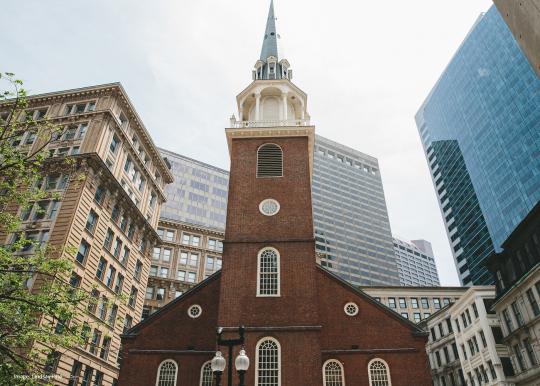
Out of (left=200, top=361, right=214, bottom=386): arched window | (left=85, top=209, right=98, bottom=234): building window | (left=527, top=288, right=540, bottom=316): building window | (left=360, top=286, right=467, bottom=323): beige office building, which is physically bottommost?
(left=200, top=361, right=214, bottom=386): arched window

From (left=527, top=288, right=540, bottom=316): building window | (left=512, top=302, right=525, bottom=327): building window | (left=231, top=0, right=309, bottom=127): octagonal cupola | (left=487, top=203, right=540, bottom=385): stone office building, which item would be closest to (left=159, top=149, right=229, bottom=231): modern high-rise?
(left=231, top=0, right=309, bottom=127): octagonal cupola

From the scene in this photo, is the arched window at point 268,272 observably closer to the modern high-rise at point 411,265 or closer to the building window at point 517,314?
the building window at point 517,314

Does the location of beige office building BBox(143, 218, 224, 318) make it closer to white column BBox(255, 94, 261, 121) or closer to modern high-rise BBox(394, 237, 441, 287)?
white column BBox(255, 94, 261, 121)

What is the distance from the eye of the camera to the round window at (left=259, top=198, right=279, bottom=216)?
2400 cm

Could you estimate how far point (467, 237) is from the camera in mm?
100250

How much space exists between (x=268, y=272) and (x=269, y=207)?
12.9ft

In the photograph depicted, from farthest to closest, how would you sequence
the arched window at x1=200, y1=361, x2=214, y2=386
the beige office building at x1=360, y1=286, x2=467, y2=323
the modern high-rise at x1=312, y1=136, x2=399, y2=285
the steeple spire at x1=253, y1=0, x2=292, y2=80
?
the modern high-rise at x1=312, y1=136, x2=399, y2=285 < the beige office building at x1=360, y1=286, x2=467, y2=323 < the steeple spire at x1=253, y1=0, x2=292, y2=80 < the arched window at x1=200, y1=361, x2=214, y2=386

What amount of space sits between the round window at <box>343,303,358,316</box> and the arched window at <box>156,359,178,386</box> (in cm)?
941

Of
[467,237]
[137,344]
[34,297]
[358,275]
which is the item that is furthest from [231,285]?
[358,275]

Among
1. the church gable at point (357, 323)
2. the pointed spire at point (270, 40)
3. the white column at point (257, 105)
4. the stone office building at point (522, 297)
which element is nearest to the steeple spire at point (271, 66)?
the pointed spire at point (270, 40)

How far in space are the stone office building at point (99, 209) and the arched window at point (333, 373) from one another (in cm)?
1649

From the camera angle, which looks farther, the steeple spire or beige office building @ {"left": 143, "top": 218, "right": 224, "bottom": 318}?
beige office building @ {"left": 143, "top": 218, "right": 224, "bottom": 318}

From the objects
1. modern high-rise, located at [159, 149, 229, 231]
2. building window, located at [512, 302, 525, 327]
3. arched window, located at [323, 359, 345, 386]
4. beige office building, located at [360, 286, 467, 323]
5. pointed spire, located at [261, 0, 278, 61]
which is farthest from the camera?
modern high-rise, located at [159, 149, 229, 231]

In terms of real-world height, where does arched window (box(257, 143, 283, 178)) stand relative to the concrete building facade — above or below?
above
